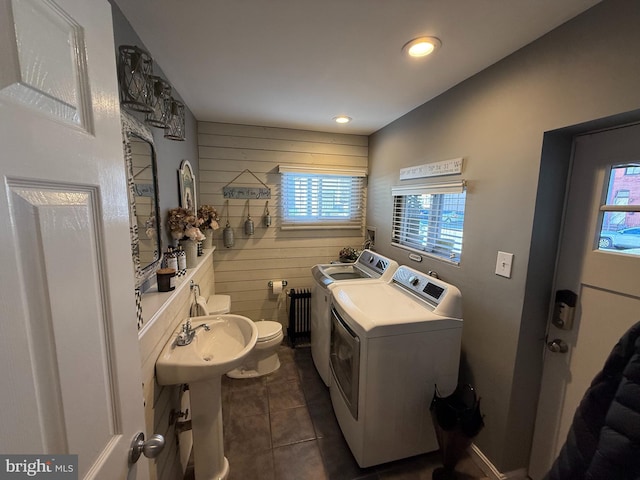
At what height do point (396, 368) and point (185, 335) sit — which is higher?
point (185, 335)

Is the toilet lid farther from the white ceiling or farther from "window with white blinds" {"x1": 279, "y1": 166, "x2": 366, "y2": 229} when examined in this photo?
the white ceiling

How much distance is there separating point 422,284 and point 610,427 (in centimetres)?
123

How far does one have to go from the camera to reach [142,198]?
4.27 ft

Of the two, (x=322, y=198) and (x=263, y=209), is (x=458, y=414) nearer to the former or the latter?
(x=322, y=198)

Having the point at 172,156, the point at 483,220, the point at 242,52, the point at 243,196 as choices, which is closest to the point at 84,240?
the point at 242,52

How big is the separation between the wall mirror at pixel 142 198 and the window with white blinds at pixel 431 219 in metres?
1.86

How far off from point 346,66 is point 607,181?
1.43 metres

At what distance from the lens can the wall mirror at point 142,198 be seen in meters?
1.17

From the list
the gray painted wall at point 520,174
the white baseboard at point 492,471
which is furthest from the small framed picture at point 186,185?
the white baseboard at point 492,471

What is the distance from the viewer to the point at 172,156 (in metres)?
1.81

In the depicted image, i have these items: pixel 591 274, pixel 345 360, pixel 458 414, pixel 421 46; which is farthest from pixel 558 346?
pixel 421 46

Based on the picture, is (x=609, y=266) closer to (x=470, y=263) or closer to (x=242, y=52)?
(x=470, y=263)

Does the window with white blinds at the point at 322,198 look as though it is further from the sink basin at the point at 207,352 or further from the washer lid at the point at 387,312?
the sink basin at the point at 207,352

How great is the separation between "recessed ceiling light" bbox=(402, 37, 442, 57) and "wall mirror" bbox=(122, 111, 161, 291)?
1391 millimetres
